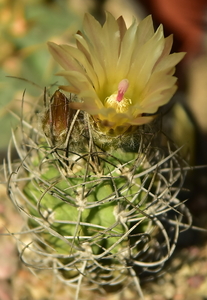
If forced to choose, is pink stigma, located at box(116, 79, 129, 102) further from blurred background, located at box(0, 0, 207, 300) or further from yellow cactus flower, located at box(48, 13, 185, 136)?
blurred background, located at box(0, 0, 207, 300)

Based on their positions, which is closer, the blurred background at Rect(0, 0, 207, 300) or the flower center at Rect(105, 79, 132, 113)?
the flower center at Rect(105, 79, 132, 113)

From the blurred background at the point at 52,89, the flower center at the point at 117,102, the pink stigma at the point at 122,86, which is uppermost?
the pink stigma at the point at 122,86

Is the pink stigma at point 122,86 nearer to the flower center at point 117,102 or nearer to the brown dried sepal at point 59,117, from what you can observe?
the flower center at point 117,102

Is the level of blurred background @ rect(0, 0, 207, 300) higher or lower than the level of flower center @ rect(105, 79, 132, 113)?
lower

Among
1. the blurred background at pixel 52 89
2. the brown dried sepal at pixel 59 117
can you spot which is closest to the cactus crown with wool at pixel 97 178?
the brown dried sepal at pixel 59 117

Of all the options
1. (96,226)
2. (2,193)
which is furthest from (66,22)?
(96,226)

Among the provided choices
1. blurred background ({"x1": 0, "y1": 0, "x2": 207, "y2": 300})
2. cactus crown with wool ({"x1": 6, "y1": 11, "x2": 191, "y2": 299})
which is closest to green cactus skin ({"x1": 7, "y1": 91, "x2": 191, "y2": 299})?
cactus crown with wool ({"x1": 6, "y1": 11, "x2": 191, "y2": 299})

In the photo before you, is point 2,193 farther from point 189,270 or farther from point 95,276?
point 189,270
